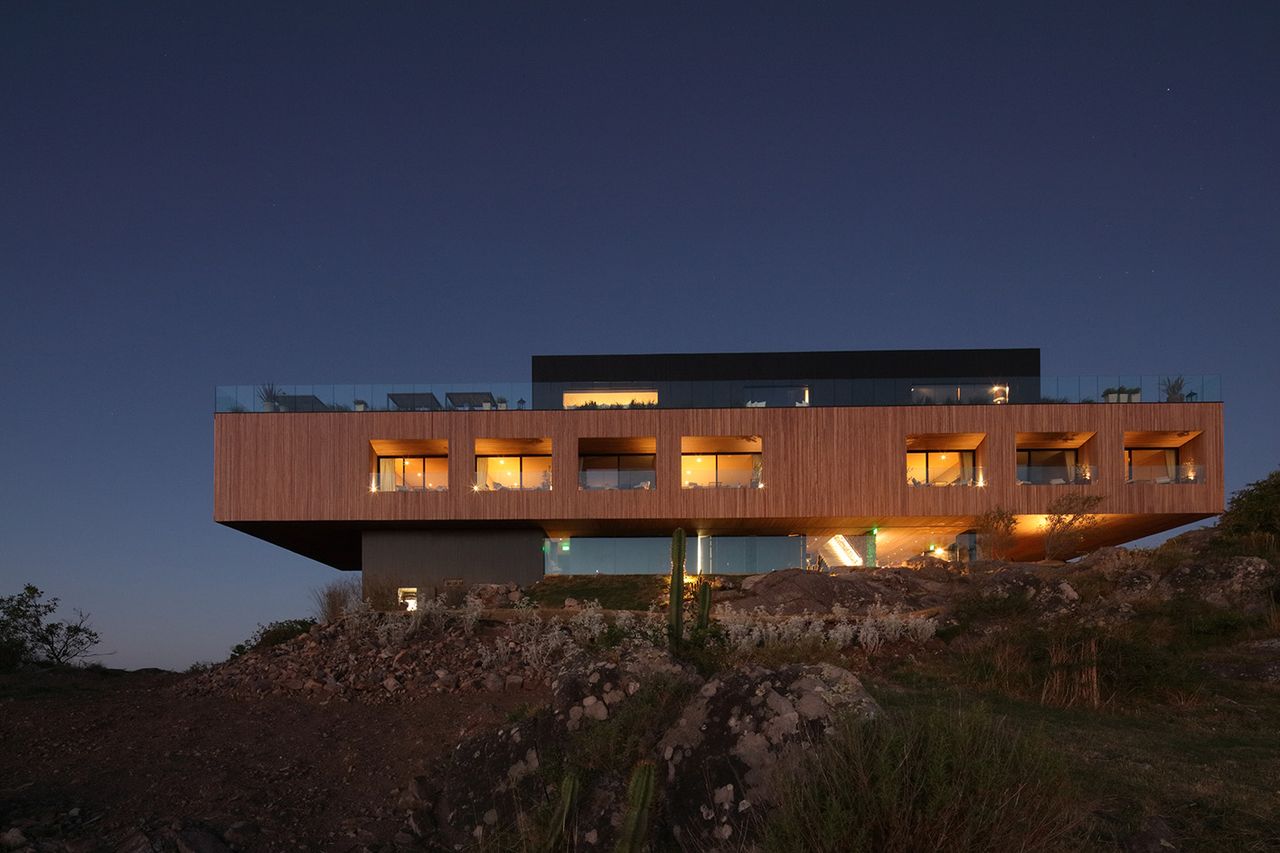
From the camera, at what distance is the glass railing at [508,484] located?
30.5 m

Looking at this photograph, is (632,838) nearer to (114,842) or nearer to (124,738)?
(114,842)

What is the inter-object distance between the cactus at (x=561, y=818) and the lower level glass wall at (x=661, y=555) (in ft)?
83.3

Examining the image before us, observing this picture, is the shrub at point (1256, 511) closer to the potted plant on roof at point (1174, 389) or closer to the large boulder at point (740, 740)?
the potted plant on roof at point (1174, 389)

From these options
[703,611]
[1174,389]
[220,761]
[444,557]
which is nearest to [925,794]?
[703,611]

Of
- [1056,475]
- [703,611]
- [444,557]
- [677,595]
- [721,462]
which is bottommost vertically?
[444,557]

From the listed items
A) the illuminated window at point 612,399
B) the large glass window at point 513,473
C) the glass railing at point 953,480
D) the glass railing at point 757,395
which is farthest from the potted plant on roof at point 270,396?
the glass railing at point 953,480

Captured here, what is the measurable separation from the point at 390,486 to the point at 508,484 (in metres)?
→ 4.06

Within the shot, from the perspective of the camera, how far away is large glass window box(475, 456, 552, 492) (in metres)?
30.6

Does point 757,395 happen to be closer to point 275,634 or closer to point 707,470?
point 707,470

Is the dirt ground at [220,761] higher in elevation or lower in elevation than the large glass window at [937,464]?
lower

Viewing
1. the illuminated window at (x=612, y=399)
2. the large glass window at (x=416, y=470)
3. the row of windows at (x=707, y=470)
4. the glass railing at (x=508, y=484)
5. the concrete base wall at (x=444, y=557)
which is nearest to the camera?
the row of windows at (x=707, y=470)

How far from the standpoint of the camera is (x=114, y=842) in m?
6.53

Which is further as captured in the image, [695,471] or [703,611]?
[695,471]

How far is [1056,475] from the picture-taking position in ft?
98.6
